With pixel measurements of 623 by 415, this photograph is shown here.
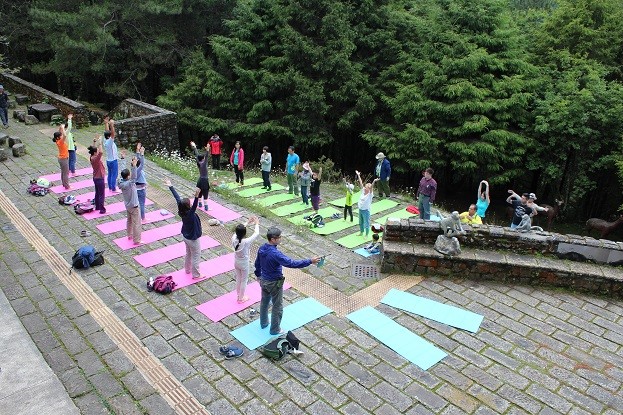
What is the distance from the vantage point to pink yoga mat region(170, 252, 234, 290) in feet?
30.6

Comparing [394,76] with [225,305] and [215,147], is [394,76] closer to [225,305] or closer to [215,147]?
[215,147]

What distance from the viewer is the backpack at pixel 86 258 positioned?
31.3 feet

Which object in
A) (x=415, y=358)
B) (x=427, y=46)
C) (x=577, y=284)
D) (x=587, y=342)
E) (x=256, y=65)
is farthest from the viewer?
(x=256, y=65)

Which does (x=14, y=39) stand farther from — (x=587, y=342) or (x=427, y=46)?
(x=587, y=342)

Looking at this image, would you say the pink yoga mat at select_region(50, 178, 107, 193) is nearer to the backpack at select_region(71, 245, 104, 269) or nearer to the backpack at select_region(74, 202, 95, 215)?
the backpack at select_region(74, 202, 95, 215)

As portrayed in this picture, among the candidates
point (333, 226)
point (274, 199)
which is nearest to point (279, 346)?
point (333, 226)

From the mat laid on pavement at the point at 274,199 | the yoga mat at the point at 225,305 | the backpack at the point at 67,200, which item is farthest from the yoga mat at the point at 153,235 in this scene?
the mat laid on pavement at the point at 274,199

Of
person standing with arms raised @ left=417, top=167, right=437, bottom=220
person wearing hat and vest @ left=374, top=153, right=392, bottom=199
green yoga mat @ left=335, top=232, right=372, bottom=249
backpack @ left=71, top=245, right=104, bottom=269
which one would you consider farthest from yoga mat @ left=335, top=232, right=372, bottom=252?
backpack @ left=71, top=245, right=104, bottom=269

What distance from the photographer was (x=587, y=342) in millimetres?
8273

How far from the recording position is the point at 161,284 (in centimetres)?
890

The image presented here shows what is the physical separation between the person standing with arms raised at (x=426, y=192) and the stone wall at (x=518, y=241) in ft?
6.15

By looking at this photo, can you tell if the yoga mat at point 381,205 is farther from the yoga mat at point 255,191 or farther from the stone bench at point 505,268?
the stone bench at point 505,268

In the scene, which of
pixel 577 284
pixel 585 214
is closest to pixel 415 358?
pixel 577 284

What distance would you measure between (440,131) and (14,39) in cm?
1978
